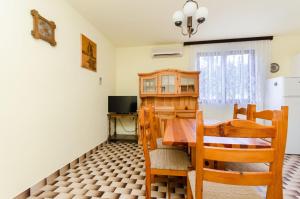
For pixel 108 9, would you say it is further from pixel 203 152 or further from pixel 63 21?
pixel 203 152

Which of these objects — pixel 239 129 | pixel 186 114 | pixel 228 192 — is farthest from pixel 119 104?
pixel 239 129

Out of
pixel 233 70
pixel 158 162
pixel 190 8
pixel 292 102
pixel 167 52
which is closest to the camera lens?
pixel 158 162

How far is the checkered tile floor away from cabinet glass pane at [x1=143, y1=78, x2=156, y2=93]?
1.52 metres

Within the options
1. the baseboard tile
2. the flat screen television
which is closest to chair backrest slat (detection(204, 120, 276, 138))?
the baseboard tile

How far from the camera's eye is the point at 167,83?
12.3 ft

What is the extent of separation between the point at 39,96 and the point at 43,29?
74 centimetres

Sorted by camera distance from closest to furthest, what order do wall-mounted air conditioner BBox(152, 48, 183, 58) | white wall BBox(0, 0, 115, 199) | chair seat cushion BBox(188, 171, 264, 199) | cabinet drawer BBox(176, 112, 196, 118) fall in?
chair seat cushion BBox(188, 171, 264, 199), white wall BBox(0, 0, 115, 199), cabinet drawer BBox(176, 112, 196, 118), wall-mounted air conditioner BBox(152, 48, 183, 58)

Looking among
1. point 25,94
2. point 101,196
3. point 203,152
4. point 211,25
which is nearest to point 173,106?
point 211,25

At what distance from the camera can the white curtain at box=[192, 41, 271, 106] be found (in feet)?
11.9

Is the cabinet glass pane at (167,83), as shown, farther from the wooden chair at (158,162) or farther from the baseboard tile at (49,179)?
the wooden chair at (158,162)

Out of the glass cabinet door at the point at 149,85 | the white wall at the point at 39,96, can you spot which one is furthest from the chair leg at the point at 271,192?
the glass cabinet door at the point at 149,85

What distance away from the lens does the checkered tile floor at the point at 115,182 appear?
70.3 inches

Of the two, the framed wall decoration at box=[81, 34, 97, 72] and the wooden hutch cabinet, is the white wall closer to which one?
the framed wall decoration at box=[81, 34, 97, 72]

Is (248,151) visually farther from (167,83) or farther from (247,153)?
(167,83)
